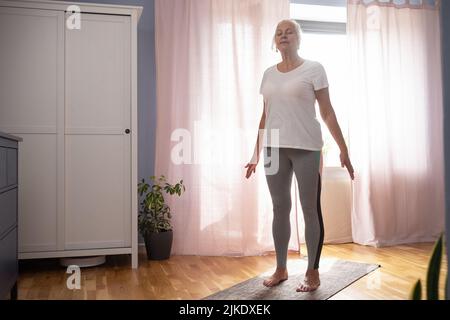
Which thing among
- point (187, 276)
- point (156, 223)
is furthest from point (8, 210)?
point (156, 223)

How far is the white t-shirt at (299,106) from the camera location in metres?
2.26

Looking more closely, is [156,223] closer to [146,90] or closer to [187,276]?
[187,276]

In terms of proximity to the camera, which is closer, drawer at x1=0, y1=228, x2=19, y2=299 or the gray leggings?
drawer at x1=0, y1=228, x2=19, y2=299

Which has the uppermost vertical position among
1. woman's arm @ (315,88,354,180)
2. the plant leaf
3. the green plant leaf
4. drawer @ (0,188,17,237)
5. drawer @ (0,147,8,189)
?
woman's arm @ (315,88,354,180)

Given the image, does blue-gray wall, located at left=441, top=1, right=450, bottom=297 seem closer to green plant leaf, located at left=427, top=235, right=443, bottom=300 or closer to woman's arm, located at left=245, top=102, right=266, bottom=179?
green plant leaf, located at left=427, top=235, right=443, bottom=300

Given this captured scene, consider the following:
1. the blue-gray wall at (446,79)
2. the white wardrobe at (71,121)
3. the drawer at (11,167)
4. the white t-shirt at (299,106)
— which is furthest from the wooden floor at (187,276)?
the blue-gray wall at (446,79)

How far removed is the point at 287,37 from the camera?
2.34 meters

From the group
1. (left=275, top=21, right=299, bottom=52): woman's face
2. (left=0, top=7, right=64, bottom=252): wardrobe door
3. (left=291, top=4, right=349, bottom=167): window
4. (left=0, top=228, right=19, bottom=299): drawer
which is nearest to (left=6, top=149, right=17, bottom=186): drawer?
(left=0, top=228, right=19, bottom=299): drawer

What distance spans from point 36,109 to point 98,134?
0.41 m

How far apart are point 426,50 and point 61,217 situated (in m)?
3.42

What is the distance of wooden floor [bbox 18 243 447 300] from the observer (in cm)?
230

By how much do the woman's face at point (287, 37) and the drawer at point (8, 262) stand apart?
1.67 meters

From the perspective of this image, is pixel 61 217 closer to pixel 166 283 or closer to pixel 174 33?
pixel 166 283

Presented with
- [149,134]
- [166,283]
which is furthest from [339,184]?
[166,283]
